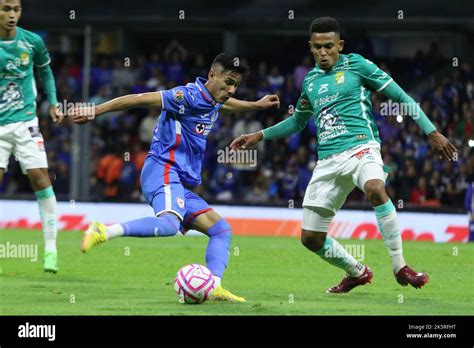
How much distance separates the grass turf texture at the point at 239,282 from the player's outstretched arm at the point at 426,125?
4.48 ft

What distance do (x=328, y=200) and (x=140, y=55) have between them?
1739cm

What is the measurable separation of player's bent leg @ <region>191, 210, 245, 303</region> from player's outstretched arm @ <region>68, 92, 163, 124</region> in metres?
1.15

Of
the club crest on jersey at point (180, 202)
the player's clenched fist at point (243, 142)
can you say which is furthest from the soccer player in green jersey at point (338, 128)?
the club crest on jersey at point (180, 202)

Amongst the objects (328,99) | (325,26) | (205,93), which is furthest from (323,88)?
(205,93)

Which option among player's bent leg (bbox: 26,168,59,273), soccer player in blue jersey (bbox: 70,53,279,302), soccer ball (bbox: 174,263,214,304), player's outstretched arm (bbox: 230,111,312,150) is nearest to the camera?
soccer ball (bbox: 174,263,214,304)

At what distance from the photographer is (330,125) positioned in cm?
1019

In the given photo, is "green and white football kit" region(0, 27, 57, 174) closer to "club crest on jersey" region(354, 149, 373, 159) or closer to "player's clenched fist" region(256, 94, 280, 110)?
"player's clenched fist" region(256, 94, 280, 110)

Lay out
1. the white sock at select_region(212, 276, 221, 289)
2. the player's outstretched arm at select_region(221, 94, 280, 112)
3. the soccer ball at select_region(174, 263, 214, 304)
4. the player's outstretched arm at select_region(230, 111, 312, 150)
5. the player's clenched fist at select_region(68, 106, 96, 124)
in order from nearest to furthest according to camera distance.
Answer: the player's clenched fist at select_region(68, 106, 96, 124) < the soccer ball at select_region(174, 263, 214, 304) < the white sock at select_region(212, 276, 221, 289) < the player's outstretched arm at select_region(221, 94, 280, 112) < the player's outstretched arm at select_region(230, 111, 312, 150)

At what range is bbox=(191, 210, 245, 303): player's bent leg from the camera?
9.45 m

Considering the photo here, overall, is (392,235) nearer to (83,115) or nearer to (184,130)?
(184,130)

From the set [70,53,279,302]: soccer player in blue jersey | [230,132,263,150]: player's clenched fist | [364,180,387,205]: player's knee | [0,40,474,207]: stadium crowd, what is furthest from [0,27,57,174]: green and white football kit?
[0,40,474,207]: stadium crowd

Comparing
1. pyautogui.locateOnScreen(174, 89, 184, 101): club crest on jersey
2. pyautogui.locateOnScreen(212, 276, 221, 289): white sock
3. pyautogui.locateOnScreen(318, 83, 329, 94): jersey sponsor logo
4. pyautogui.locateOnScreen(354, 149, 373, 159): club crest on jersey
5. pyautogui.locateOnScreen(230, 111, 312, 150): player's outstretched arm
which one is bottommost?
pyautogui.locateOnScreen(212, 276, 221, 289): white sock
